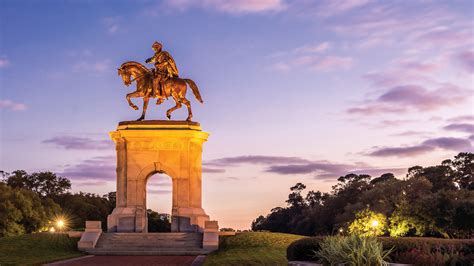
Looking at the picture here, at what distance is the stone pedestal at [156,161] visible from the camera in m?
45.2

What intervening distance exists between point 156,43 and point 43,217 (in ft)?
100

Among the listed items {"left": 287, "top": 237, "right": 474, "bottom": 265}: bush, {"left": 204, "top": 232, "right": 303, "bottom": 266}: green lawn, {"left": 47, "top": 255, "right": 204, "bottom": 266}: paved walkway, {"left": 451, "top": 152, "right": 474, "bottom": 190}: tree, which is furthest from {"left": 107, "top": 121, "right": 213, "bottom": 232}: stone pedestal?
{"left": 451, "top": 152, "right": 474, "bottom": 190}: tree

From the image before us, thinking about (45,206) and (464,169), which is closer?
(45,206)

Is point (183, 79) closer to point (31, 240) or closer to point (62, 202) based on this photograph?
point (31, 240)

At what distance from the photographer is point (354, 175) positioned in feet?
380

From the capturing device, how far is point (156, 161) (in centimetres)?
4541

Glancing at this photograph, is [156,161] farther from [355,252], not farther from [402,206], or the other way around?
[355,252]

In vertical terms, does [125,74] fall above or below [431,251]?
above

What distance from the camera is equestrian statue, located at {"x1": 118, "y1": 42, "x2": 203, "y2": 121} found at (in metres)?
46.1

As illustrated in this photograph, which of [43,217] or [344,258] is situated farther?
[43,217]

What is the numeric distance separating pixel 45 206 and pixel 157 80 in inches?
1359

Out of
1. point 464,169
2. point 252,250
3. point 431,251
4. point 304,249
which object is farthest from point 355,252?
point 464,169

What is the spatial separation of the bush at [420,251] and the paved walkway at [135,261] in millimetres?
7564

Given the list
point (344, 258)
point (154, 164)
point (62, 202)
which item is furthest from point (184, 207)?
point (62, 202)
